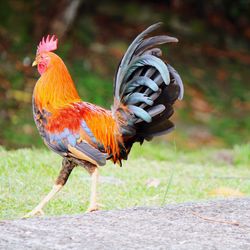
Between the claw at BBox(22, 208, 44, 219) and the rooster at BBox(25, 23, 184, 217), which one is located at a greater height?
the rooster at BBox(25, 23, 184, 217)

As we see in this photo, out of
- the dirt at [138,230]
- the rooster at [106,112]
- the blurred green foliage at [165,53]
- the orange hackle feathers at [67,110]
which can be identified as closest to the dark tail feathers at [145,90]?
the rooster at [106,112]

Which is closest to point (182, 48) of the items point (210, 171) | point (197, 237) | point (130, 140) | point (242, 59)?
point (242, 59)

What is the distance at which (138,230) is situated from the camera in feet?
18.0

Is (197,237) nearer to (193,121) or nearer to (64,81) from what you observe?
(64,81)

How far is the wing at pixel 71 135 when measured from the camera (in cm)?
603

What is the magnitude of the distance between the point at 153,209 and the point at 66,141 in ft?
2.90

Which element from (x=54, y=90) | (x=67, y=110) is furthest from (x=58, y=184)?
(x=54, y=90)

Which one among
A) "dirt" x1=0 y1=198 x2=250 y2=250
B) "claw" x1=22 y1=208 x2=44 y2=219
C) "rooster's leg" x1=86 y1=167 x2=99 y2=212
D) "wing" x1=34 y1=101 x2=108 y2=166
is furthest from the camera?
"claw" x1=22 y1=208 x2=44 y2=219

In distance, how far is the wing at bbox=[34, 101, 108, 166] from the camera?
6.03 metres

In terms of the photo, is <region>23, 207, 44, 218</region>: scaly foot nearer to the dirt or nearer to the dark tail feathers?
the dirt

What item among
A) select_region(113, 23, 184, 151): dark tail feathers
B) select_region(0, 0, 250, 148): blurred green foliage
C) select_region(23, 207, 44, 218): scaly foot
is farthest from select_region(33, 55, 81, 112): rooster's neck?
select_region(0, 0, 250, 148): blurred green foliage

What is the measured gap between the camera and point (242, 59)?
58.2 feet

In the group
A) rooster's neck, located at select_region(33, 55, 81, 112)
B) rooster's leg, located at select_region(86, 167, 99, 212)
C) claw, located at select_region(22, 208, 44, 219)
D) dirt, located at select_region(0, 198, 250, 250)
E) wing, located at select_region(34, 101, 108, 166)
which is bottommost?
claw, located at select_region(22, 208, 44, 219)

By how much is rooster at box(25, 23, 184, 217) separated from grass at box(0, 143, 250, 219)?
2.01ft
